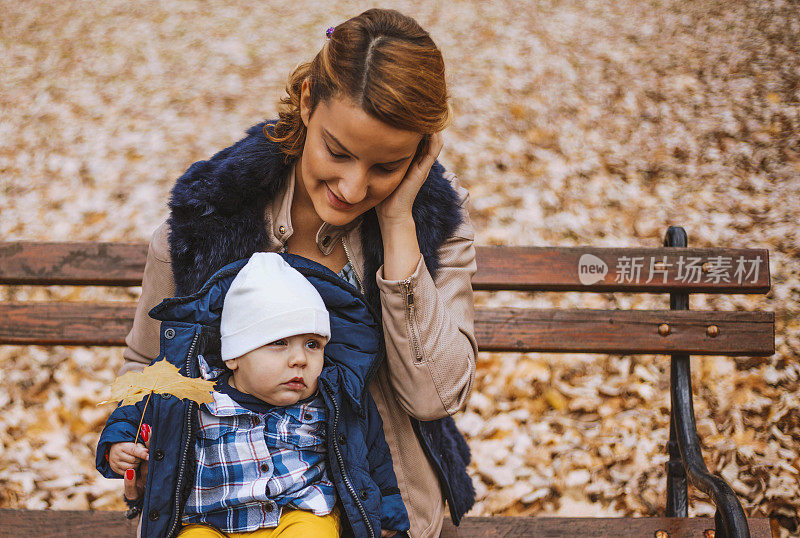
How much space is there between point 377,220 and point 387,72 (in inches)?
20.5

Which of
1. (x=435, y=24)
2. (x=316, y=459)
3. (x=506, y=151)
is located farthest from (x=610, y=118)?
(x=316, y=459)

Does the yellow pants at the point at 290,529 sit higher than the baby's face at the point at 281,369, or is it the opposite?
the baby's face at the point at 281,369

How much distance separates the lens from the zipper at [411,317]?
6.28 feet

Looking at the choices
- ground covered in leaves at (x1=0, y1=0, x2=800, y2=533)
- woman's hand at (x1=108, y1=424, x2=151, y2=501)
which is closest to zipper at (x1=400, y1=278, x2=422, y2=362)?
woman's hand at (x1=108, y1=424, x2=151, y2=501)

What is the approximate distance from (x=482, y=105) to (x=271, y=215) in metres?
4.11

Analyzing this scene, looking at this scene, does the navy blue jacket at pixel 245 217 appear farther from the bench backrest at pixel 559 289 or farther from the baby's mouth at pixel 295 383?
the bench backrest at pixel 559 289

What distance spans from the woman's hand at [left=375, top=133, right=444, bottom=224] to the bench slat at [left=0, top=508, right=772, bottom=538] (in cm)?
116

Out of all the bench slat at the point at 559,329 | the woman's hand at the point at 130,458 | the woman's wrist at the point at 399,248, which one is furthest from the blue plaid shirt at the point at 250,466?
the bench slat at the point at 559,329

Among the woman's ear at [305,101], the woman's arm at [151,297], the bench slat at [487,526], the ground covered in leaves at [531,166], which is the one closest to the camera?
the woman's ear at [305,101]

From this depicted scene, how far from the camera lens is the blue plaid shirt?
1.72 metres

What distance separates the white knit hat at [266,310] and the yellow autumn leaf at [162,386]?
10 centimetres

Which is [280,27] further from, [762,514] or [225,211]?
[762,514]

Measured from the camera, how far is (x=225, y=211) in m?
2.05

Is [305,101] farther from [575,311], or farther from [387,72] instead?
[575,311]
